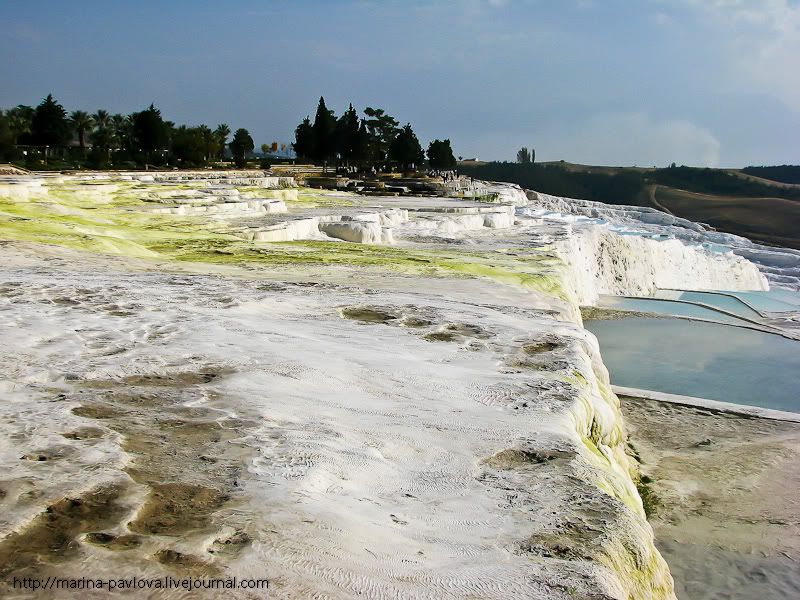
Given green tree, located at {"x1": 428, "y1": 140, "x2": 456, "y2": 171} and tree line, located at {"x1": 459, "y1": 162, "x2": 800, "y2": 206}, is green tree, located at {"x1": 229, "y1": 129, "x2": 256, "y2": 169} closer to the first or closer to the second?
green tree, located at {"x1": 428, "y1": 140, "x2": 456, "y2": 171}

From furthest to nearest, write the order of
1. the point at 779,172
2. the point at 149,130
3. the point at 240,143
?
the point at 779,172 < the point at 240,143 < the point at 149,130

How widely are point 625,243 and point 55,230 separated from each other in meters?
17.6

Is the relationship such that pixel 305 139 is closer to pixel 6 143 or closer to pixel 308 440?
pixel 6 143

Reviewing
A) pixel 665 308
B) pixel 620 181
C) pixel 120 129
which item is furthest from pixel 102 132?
pixel 620 181

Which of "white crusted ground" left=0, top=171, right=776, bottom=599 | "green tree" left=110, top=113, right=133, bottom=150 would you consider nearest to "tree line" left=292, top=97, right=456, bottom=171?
"green tree" left=110, top=113, right=133, bottom=150

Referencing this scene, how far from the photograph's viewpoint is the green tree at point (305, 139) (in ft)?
135

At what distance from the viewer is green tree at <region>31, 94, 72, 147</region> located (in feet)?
120

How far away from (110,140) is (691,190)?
49.5 m

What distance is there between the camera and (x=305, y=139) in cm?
4162

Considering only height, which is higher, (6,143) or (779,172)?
(779,172)

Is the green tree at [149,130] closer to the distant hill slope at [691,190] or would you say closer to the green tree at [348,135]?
the green tree at [348,135]

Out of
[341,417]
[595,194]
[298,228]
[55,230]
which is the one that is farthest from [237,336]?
[595,194]

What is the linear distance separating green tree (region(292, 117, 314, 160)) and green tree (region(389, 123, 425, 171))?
5.34m

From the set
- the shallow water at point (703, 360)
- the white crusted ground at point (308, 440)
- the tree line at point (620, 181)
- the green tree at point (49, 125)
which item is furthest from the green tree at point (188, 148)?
the tree line at point (620, 181)
